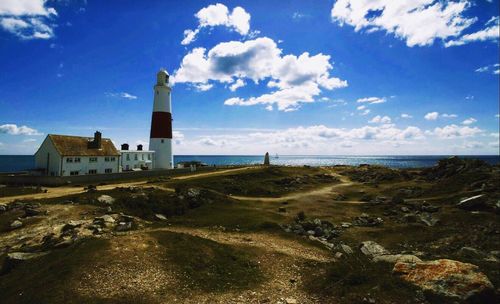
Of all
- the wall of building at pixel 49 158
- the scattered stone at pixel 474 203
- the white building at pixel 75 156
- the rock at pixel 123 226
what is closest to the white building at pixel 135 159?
the white building at pixel 75 156

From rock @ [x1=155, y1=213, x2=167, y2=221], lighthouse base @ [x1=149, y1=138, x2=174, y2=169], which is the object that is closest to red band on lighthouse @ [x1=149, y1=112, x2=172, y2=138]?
lighthouse base @ [x1=149, y1=138, x2=174, y2=169]

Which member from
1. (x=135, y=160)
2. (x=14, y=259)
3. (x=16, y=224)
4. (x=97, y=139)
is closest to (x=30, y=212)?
(x=16, y=224)

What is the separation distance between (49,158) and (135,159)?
46.7ft

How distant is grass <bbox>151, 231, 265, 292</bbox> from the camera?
15695 millimetres

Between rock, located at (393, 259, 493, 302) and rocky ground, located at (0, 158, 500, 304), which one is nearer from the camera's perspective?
rock, located at (393, 259, 493, 302)

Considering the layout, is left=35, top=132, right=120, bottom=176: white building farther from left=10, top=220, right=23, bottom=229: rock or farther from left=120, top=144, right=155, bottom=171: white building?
left=10, top=220, right=23, bottom=229: rock

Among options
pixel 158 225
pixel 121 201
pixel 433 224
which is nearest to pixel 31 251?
pixel 158 225

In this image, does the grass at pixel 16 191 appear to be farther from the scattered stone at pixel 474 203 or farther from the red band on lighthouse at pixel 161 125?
the scattered stone at pixel 474 203

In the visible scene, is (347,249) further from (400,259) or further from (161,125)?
(161,125)

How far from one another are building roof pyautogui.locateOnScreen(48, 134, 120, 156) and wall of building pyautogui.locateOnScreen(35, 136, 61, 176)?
0.79m

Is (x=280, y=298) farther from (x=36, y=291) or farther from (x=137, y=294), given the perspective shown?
(x=36, y=291)

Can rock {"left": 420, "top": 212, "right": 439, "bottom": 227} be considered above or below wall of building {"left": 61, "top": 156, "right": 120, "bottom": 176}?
below

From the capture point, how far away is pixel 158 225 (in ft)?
85.6

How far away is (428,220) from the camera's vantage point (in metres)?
32.6
